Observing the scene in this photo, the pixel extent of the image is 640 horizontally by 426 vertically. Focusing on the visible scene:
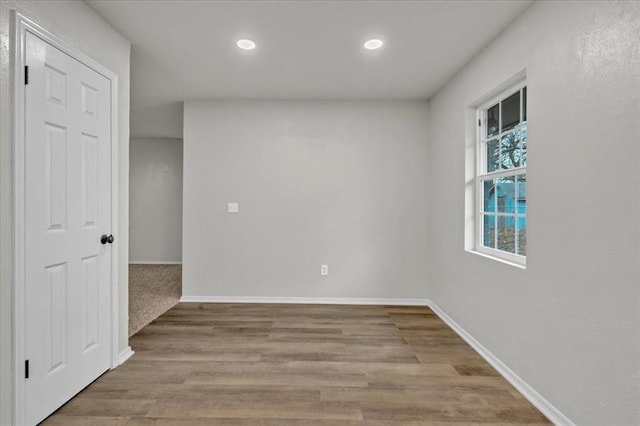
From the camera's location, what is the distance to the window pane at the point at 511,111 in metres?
2.59

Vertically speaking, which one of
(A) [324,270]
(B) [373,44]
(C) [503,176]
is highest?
(B) [373,44]

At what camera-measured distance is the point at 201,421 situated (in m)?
1.94

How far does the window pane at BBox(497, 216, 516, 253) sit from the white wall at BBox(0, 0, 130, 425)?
294 cm

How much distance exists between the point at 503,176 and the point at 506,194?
143 millimetres

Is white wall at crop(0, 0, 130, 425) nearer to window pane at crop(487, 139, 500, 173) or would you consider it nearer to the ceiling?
the ceiling

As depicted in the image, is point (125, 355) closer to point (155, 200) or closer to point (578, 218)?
point (578, 218)

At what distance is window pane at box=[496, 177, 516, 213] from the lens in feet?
8.61

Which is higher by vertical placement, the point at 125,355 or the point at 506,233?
the point at 506,233

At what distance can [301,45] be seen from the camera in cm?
285

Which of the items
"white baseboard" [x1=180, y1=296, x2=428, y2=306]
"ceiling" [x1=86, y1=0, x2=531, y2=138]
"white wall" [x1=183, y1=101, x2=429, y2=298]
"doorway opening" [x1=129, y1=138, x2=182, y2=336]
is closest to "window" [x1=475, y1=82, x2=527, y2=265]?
"ceiling" [x1=86, y1=0, x2=531, y2=138]

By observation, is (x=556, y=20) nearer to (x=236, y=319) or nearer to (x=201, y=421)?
(x=201, y=421)

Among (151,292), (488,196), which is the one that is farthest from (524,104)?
(151,292)

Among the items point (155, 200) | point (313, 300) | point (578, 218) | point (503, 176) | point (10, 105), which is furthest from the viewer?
point (155, 200)

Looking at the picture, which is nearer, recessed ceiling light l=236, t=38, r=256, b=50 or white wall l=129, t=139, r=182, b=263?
recessed ceiling light l=236, t=38, r=256, b=50
